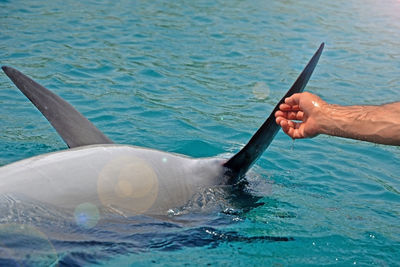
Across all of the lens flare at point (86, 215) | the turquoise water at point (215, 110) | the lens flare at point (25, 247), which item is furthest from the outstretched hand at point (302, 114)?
the lens flare at point (25, 247)

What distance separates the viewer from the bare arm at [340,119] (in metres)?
3.28

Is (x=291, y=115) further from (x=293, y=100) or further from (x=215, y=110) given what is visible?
(x=215, y=110)

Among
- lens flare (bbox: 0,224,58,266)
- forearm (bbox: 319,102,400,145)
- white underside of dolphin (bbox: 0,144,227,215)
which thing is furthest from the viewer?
white underside of dolphin (bbox: 0,144,227,215)

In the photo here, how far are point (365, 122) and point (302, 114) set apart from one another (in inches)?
22.8

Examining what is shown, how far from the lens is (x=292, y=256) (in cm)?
425

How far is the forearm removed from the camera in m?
3.26

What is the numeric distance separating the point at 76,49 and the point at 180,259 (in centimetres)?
706

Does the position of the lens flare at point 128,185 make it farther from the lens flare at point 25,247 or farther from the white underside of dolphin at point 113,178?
the lens flare at point 25,247

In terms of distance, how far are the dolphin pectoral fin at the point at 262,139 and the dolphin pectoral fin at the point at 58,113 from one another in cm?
119

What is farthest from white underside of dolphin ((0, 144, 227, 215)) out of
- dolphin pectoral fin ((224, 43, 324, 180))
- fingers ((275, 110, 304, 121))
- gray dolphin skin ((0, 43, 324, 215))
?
fingers ((275, 110, 304, 121))

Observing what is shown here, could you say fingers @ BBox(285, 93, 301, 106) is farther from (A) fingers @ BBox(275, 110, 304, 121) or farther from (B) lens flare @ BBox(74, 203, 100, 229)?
(B) lens flare @ BBox(74, 203, 100, 229)

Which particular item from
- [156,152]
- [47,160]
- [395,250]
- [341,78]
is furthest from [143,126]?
[341,78]

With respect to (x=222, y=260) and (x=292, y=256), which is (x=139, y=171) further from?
(x=292, y=256)

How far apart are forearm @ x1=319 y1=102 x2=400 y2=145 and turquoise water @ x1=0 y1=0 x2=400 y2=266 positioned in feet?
4.14
